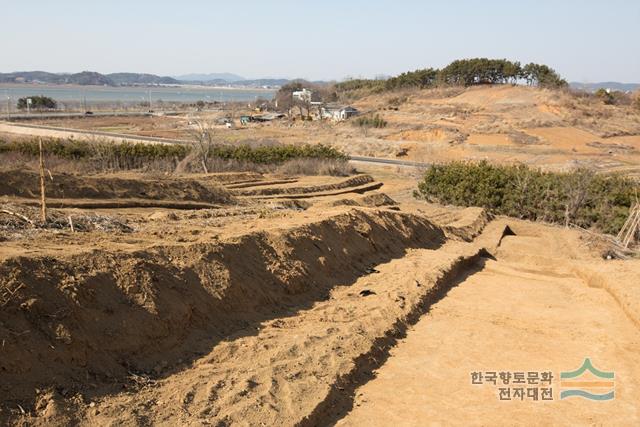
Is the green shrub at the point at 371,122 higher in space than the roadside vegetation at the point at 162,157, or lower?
higher

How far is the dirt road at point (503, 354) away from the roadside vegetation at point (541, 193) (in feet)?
28.0

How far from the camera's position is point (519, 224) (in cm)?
2202

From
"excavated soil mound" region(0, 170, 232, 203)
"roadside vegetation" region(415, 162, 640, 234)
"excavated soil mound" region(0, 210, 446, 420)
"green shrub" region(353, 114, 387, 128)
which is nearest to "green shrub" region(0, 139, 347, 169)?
"roadside vegetation" region(415, 162, 640, 234)

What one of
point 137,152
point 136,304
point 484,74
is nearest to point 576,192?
point 136,304

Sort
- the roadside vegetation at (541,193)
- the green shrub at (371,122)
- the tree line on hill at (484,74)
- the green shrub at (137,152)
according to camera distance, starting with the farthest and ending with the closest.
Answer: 1. the tree line on hill at (484,74)
2. the green shrub at (371,122)
3. the green shrub at (137,152)
4. the roadside vegetation at (541,193)

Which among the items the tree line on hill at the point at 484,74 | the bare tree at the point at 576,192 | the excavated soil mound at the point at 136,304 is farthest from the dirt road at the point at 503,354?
the tree line on hill at the point at 484,74

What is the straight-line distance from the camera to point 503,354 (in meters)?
9.05

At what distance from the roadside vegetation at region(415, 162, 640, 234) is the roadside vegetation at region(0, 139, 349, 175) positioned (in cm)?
995

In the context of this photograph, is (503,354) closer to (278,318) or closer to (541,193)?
(278,318)

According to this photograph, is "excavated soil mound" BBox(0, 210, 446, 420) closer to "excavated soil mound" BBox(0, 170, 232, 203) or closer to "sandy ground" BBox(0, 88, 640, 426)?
"sandy ground" BBox(0, 88, 640, 426)

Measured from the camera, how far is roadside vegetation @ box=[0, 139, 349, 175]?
27891mm

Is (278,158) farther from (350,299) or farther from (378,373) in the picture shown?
(378,373)

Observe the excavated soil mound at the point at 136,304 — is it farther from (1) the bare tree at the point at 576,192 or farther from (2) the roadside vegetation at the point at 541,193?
(2) the roadside vegetation at the point at 541,193

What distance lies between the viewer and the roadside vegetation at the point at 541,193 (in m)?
21.9
